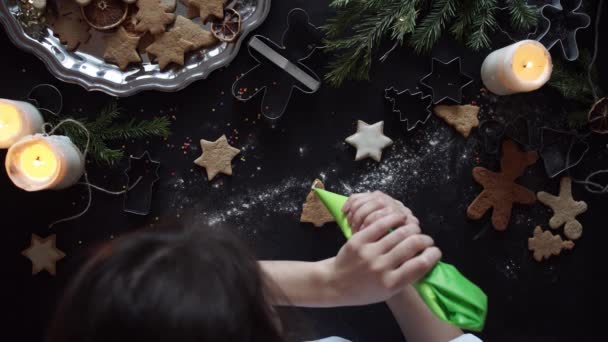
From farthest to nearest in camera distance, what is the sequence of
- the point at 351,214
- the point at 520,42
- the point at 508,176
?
1. the point at 508,176
2. the point at 520,42
3. the point at 351,214

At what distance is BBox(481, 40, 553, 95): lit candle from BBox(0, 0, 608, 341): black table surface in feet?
0.31

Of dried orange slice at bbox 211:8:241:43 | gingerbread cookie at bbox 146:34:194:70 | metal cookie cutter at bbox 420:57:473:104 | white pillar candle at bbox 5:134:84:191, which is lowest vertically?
white pillar candle at bbox 5:134:84:191

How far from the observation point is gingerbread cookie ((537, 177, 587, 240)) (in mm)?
1116

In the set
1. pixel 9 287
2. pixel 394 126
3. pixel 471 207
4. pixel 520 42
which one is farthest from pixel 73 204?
pixel 520 42

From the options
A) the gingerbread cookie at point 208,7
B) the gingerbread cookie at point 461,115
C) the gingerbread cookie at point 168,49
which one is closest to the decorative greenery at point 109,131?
the gingerbread cookie at point 168,49

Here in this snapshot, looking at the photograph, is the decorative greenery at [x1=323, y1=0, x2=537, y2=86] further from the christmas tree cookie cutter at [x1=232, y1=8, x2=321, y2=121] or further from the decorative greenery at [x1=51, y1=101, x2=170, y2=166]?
the decorative greenery at [x1=51, y1=101, x2=170, y2=166]

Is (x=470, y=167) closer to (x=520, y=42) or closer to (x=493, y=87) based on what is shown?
(x=493, y=87)

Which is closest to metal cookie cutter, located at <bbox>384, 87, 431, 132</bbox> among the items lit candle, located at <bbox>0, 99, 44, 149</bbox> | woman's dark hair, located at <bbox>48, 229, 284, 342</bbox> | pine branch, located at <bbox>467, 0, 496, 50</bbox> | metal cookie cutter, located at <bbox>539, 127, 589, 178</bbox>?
pine branch, located at <bbox>467, 0, 496, 50</bbox>

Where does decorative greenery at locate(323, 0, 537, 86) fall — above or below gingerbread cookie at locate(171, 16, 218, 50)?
above

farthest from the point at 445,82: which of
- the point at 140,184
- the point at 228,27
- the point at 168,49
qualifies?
the point at 140,184

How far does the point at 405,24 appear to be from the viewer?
0.98 m

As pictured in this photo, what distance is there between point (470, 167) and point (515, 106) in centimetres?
17

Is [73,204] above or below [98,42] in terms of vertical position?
below

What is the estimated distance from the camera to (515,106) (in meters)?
1.12
